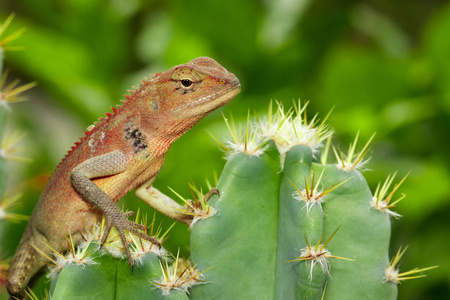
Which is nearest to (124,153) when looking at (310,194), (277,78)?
(310,194)

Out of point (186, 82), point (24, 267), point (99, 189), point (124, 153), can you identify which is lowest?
point (24, 267)

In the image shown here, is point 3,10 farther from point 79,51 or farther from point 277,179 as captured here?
point 277,179

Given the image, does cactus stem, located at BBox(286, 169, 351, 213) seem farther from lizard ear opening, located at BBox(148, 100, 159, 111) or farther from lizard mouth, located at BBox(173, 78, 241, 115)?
lizard ear opening, located at BBox(148, 100, 159, 111)

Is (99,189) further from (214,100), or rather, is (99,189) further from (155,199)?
(214,100)

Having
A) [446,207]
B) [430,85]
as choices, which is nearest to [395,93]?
[430,85]

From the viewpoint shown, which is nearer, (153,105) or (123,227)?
(123,227)

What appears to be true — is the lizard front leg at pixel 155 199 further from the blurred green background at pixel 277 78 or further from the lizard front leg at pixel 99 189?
the blurred green background at pixel 277 78

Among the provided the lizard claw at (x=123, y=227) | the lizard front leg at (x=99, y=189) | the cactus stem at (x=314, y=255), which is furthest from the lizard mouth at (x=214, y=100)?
the cactus stem at (x=314, y=255)

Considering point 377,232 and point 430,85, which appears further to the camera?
point 430,85
